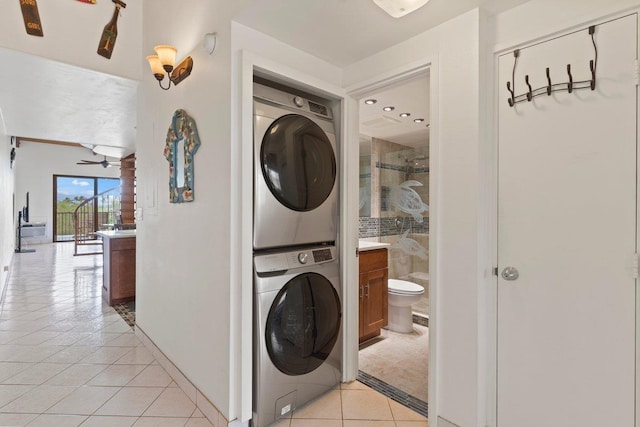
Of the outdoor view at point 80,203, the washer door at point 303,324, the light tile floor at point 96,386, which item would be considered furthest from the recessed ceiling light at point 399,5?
the outdoor view at point 80,203

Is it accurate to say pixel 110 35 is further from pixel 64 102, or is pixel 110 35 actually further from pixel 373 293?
pixel 373 293

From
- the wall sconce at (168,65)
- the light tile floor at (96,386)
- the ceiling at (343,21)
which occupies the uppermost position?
the ceiling at (343,21)

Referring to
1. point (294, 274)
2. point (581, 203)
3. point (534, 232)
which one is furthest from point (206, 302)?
point (581, 203)

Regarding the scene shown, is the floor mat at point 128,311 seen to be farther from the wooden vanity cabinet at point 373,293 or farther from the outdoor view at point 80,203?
the outdoor view at point 80,203

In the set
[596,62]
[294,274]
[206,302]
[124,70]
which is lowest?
[206,302]

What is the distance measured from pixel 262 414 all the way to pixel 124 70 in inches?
115

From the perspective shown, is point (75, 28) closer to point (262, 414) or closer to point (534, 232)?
point (262, 414)

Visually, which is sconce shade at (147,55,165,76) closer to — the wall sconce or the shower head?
the wall sconce

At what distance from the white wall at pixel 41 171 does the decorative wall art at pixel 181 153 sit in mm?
10545

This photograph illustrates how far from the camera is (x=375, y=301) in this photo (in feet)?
9.86

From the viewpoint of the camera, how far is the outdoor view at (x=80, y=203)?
419 inches

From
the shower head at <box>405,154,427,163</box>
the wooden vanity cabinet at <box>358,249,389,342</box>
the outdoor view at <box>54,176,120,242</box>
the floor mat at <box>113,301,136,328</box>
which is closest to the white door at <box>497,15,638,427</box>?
the wooden vanity cabinet at <box>358,249,389,342</box>

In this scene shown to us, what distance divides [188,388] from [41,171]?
11.4m

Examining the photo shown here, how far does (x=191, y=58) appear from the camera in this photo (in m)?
2.07
